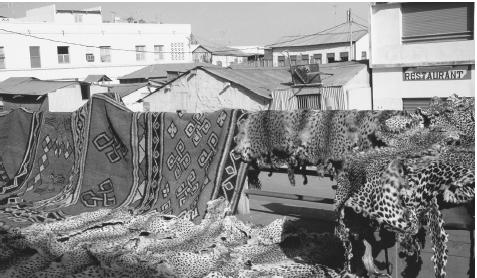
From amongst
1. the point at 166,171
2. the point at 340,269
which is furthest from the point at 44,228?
the point at 340,269

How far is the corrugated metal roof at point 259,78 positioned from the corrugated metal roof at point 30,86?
7897mm

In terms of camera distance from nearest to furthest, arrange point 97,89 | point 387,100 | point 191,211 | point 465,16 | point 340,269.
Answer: point 340,269 < point 191,211 < point 465,16 < point 387,100 < point 97,89

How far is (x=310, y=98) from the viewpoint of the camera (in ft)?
62.8

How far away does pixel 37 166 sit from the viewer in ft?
28.0

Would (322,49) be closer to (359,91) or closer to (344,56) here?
(344,56)

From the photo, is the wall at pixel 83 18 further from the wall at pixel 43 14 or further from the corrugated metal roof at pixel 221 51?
the corrugated metal roof at pixel 221 51

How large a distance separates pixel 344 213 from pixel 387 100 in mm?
15228

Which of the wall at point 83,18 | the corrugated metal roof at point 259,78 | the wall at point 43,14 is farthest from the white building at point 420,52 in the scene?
the wall at point 43,14

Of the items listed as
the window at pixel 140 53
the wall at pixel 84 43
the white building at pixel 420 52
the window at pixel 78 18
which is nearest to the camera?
the white building at pixel 420 52

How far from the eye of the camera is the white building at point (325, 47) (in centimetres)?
3250

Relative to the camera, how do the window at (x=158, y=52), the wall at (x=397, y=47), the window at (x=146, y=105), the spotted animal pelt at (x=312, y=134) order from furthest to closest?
the window at (x=158, y=52), the window at (x=146, y=105), the wall at (x=397, y=47), the spotted animal pelt at (x=312, y=134)

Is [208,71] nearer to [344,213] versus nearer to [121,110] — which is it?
[121,110]

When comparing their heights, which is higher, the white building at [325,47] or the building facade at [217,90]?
the white building at [325,47]

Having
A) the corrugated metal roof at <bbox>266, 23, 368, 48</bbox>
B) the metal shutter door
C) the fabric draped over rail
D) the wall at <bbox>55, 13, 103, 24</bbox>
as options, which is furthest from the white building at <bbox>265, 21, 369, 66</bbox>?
the metal shutter door
